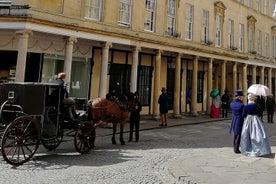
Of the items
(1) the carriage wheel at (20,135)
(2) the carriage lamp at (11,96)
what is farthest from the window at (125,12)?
(1) the carriage wheel at (20,135)

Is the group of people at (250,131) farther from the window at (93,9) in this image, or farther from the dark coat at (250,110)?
the window at (93,9)

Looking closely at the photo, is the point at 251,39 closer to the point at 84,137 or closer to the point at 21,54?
the point at 21,54

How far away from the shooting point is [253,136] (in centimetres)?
993

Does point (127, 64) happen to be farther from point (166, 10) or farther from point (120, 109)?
point (120, 109)

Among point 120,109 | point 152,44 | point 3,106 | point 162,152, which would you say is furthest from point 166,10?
point 3,106

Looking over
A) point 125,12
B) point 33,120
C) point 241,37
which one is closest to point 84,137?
point 33,120

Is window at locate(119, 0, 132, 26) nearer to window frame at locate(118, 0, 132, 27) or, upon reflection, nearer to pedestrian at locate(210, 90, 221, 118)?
window frame at locate(118, 0, 132, 27)

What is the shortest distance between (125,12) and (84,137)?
10.7 meters

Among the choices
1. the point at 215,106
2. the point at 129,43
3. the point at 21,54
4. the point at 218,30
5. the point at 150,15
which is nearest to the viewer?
the point at 21,54

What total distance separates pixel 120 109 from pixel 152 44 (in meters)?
8.50

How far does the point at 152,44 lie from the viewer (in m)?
19.1

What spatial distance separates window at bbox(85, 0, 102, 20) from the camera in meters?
16.4

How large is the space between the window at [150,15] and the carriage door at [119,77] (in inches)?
110

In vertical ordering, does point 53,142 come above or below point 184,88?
below
